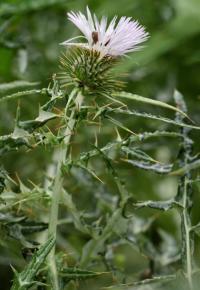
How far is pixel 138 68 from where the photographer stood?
1.60 metres

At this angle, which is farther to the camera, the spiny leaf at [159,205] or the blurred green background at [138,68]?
the blurred green background at [138,68]

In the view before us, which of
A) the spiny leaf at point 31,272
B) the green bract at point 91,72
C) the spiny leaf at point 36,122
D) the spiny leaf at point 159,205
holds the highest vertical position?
the green bract at point 91,72

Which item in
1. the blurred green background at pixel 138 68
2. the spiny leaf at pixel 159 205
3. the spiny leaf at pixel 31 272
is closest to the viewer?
the spiny leaf at pixel 31 272

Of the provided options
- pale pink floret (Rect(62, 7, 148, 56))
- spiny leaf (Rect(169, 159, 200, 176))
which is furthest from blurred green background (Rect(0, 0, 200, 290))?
pale pink floret (Rect(62, 7, 148, 56))

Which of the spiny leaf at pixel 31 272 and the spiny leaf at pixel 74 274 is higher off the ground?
A: the spiny leaf at pixel 31 272

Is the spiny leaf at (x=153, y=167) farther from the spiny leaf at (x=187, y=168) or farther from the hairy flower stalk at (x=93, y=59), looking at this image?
the hairy flower stalk at (x=93, y=59)

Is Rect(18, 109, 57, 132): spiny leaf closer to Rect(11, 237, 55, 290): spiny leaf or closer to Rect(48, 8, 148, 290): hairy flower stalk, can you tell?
Rect(48, 8, 148, 290): hairy flower stalk


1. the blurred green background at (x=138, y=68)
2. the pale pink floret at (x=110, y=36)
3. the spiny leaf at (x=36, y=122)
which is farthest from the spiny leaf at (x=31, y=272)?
the blurred green background at (x=138, y=68)

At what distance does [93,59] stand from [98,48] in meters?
0.02

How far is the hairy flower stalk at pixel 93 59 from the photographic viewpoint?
0.84m

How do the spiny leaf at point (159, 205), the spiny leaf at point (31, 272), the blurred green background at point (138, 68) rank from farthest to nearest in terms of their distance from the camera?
the blurred green background at point (138, 68) → the spiny leaf at point (159, 205) → the spiny leaf at point (31, 272)

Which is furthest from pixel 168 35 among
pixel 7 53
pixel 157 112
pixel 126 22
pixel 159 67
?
pixel 126 22

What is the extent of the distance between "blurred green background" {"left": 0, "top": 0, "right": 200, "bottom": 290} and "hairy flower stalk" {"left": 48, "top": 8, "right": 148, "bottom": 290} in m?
0.54

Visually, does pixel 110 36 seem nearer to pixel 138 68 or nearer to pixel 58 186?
pixel 58 186
